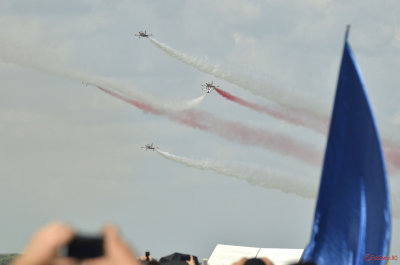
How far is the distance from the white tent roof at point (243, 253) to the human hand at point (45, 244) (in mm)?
75835

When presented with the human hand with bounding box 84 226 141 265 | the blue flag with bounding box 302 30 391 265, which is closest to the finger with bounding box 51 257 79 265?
the human hand with bounding box 84 226 141 265

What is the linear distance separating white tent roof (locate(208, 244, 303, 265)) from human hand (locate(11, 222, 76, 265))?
7583 cm

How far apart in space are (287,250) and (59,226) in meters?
80.1

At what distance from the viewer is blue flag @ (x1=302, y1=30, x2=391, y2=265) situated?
1819 centimetres

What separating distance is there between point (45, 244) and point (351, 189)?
48.4 ft

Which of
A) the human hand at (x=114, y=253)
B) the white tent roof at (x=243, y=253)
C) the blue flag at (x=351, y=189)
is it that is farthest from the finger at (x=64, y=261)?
the white tent roof at (x=243, y=253)

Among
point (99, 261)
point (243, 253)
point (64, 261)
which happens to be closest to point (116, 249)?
point (99, 261)

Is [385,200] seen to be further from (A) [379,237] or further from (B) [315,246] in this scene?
(B) [315,246]

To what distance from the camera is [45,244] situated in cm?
466

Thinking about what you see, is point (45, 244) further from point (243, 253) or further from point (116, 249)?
point (243, 253)

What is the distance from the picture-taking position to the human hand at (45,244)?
4652 mm

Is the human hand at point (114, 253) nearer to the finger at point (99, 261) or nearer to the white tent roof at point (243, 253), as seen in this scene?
the finger at point (99, 261)

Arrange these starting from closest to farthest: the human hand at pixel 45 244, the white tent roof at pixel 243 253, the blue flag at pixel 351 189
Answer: the human hand at pixel 45 244 < the blue flag at pixel 351 189 < the white tent roof at pixel 243 253

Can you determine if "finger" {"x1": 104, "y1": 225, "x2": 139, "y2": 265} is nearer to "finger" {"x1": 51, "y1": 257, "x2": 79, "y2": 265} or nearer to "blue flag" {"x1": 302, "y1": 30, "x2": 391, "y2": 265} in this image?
"finger" {"x1": 51, "y1": 257, "x2": 79, "y2": 265}
